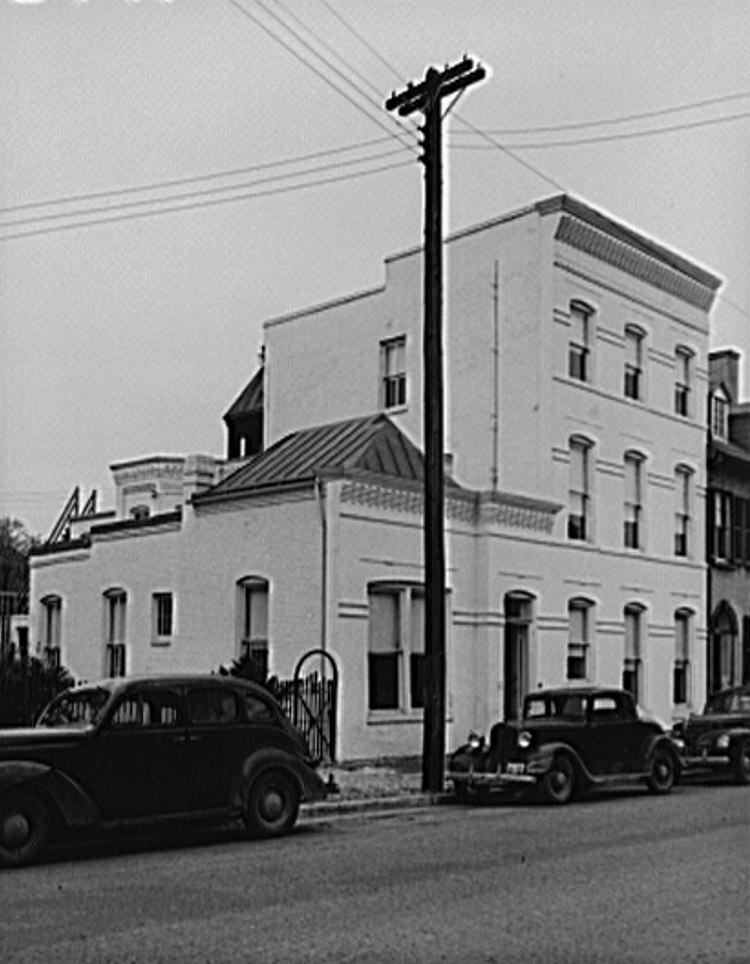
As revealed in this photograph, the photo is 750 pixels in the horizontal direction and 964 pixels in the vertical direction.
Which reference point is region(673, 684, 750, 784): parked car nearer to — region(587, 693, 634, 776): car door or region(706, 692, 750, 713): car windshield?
region(706, 692, 750, 713): car windshield

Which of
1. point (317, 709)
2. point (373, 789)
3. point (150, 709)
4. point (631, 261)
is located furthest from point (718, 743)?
point (631, 261)

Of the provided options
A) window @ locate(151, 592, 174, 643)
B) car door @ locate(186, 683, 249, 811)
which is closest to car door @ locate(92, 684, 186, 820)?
car door @ locate(186, 683, 249, 811)

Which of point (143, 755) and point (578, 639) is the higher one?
point (578, 639)

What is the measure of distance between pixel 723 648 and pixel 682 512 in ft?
15.2

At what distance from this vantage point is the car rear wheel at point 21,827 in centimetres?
1290

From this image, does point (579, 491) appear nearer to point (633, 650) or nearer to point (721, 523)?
point (633, 650)

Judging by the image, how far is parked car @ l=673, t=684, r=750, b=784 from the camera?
22438 millimetres

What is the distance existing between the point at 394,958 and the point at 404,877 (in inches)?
131

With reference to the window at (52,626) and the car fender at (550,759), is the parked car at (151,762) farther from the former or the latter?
the window at (52,626)

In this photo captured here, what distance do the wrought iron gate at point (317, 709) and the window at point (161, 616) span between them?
4.67m

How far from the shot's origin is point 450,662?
2541 centimetres

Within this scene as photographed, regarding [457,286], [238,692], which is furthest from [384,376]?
[238,692]

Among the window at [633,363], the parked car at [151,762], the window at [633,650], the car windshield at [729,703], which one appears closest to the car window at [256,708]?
the parked car at [151,762]

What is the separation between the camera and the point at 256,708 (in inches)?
601
